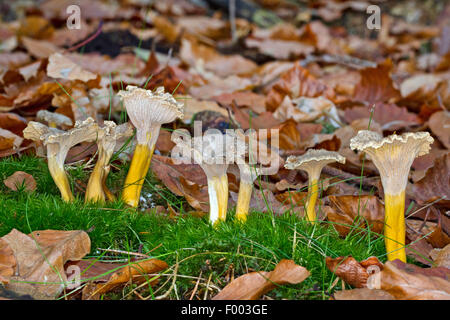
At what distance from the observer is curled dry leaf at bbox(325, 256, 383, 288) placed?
1854mm

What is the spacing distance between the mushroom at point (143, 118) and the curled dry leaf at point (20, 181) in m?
0.52

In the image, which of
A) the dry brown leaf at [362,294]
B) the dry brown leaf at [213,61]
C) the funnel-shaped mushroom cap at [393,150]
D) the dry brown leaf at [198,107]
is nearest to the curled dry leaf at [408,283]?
the dry brown leaf at [362,294]

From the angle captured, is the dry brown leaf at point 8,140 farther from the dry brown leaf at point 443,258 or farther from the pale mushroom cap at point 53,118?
the dry brown leaf at point 443,258

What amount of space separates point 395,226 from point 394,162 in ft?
1.09

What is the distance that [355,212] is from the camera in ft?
7.95

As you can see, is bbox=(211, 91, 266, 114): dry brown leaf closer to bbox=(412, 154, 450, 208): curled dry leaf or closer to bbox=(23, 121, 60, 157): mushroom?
bbox=(412, 154, 450, 208): curled dry leaf

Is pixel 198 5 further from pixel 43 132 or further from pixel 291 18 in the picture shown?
pixel 43 132

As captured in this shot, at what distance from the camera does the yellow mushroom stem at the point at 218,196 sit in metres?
2.22

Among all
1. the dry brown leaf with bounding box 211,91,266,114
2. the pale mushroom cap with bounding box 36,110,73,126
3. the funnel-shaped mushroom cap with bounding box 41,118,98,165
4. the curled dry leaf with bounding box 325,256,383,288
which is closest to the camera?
the curled dry leaf with bounding box 325,256,383,288

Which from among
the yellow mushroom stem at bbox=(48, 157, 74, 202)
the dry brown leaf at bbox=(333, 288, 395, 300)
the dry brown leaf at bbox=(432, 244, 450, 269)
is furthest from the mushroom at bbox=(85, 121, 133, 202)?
the dry brown leaf at bbox=(432, 244, 450, 269)

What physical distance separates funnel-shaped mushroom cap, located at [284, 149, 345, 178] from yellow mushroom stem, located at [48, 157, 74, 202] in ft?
3.87
